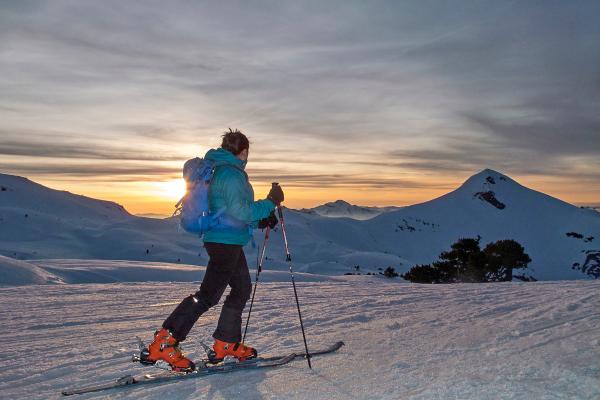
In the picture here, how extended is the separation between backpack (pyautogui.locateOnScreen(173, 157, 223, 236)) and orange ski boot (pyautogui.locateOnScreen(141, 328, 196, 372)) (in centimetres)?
101

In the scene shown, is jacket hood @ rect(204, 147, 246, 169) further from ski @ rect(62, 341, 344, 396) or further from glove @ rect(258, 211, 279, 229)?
ski @ rect(62, 341, 344, 396)

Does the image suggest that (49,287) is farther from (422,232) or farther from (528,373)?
(422,232)

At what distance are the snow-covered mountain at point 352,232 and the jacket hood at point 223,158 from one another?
29.2m

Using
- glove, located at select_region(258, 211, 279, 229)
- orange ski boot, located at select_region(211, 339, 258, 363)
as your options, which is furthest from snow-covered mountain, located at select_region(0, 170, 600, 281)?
glove, located at select_region(258, 211, 279, 229)

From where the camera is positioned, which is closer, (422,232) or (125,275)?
(125,275)

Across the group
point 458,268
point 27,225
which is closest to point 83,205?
point 27,225

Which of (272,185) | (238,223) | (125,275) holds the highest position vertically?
(272,185)

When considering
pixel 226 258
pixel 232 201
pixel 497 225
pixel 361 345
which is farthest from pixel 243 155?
pixel 497 225

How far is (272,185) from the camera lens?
5461 mm

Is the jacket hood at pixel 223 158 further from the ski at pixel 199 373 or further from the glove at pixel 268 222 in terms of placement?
the ski at pixel 199 373

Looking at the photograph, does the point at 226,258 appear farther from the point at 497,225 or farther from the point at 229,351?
the point at 497,225

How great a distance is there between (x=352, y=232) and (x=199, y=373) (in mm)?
126259

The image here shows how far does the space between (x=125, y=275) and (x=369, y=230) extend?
12777cm

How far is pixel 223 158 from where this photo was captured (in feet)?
16.9
